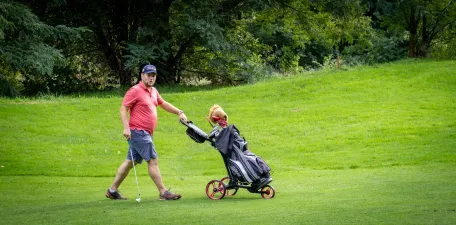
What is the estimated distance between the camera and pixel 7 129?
16875 mm

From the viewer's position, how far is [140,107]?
9188 millimetres

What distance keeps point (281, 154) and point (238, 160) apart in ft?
21.7

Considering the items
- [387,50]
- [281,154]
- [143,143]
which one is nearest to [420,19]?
[387,50]

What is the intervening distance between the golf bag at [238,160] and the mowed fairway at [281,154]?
0.32 m

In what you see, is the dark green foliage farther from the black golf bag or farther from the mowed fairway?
the black golf bag

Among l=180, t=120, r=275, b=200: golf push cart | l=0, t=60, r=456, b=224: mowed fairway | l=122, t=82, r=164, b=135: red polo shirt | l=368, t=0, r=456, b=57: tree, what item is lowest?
l=0, t=60, r=456, b=224: mowed fairway

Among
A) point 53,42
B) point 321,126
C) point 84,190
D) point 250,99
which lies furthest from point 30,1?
point 84,190

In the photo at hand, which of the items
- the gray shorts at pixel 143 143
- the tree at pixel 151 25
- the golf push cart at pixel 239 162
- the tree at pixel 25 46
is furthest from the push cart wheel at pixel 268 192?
the tree at pixel 151 25

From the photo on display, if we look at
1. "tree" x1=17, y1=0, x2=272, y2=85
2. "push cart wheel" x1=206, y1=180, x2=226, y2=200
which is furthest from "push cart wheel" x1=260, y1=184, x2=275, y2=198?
"tree" x1=17, y1=0, x2=272, y2=85

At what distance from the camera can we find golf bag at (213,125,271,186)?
8.91 metres

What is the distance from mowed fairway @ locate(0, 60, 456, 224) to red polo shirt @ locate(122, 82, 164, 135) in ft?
3.23

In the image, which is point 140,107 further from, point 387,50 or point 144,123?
point 387,50

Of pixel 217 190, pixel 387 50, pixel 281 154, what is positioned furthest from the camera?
pixel 387 50

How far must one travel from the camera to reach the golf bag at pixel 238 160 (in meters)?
8.91
